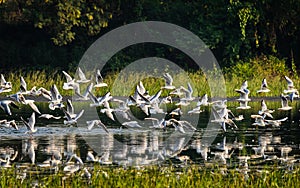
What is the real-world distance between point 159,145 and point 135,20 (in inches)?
Result: 984

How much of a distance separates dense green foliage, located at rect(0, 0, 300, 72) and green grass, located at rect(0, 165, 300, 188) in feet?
79.2

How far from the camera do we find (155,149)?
50.5ft

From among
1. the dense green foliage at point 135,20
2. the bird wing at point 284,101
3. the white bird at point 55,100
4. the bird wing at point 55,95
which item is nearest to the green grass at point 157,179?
the white bird at point 55,100

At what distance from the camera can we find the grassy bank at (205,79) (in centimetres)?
3188

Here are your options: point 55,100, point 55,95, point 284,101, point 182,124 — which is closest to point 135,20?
point 284,101

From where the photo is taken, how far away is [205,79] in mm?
33125

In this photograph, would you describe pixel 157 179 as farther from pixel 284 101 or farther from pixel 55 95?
pixel 284 101

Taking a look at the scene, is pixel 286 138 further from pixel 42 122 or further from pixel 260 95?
pixel 260 95

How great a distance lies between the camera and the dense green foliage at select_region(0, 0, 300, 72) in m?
36.6

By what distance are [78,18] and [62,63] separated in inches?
107

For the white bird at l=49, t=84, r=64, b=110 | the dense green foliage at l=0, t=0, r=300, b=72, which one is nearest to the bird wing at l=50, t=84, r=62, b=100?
the white bird at l=49, t=84, r=64, b=110

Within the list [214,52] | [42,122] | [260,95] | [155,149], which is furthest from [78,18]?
[155,149]

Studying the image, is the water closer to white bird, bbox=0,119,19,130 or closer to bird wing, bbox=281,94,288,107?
white bird, bbox=0,119,19,130

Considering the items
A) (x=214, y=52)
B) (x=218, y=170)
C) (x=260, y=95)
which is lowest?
(x=218, y=170)
